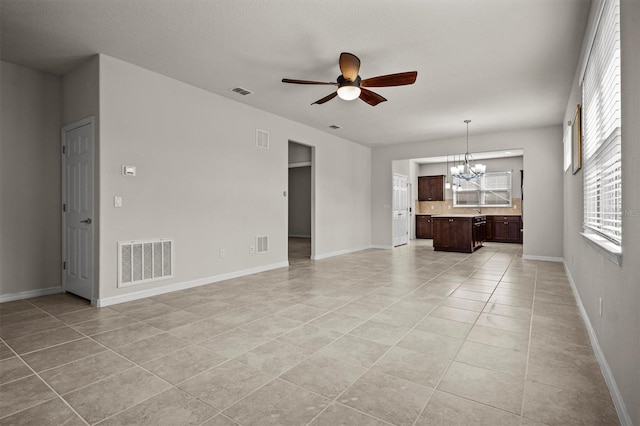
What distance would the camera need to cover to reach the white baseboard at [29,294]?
400cm

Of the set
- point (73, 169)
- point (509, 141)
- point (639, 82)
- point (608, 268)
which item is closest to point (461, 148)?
point (509, 141)

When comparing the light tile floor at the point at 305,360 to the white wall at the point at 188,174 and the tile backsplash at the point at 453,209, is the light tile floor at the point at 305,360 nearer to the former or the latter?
the white wall at the point at 188,174

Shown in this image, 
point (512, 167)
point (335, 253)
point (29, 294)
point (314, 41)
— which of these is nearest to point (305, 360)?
point (314, 41)

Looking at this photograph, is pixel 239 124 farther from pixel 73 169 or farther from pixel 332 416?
pixel 332 416

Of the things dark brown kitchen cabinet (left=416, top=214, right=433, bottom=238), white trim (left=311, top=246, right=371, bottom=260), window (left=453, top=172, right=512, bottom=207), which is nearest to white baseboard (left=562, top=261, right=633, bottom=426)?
white trim (left=311, top=246, right=371, bottom=260)

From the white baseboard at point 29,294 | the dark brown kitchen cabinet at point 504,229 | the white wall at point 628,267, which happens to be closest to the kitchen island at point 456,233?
the dark brown kitchen cabinet at point 504,229

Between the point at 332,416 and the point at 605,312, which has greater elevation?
the point at 605,312

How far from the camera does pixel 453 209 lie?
11.8 m

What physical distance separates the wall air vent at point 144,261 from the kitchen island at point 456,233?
6.47 metres

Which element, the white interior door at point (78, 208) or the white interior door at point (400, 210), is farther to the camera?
the white interior door at point (400, 210)

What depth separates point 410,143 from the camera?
339 inches

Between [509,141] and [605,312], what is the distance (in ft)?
19.4

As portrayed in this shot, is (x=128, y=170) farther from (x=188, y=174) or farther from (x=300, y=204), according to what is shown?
(x=300, y=204)

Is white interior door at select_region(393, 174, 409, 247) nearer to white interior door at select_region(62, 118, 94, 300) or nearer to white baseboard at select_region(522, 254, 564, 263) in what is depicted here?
white baseboard at select_region(522, 254, 564, 263)
